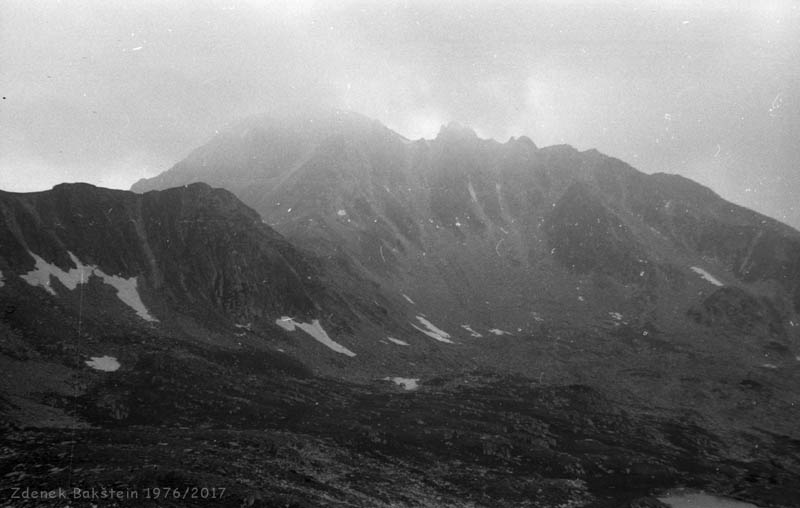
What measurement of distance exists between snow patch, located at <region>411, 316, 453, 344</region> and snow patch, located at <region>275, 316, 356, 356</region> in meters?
36.4

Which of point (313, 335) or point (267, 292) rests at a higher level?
point (267, 292)

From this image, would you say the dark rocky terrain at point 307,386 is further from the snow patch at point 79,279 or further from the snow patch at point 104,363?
the snow patch at point 79,279

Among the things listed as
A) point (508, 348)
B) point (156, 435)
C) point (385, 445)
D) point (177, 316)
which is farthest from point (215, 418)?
point (508, 348)

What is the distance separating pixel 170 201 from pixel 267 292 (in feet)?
121

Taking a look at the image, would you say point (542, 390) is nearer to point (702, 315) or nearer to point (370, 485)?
point (370, 485)

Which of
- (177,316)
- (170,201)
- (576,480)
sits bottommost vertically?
(576,480)

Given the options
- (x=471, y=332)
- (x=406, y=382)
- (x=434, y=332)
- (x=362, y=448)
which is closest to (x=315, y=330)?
(x=406, y=382)

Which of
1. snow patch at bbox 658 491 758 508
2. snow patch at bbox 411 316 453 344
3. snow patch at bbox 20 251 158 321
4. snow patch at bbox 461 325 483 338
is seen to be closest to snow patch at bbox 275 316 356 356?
snow patch at bbox 20 251 158 321

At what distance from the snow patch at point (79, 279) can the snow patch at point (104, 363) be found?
2099 centimetres

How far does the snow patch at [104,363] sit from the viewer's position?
72.1 meters

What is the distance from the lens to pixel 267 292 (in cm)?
12294

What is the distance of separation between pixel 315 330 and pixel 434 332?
4353 centimetres

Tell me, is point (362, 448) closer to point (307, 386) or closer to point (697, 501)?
point (307, 386)

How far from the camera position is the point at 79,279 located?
9712 centimetres
